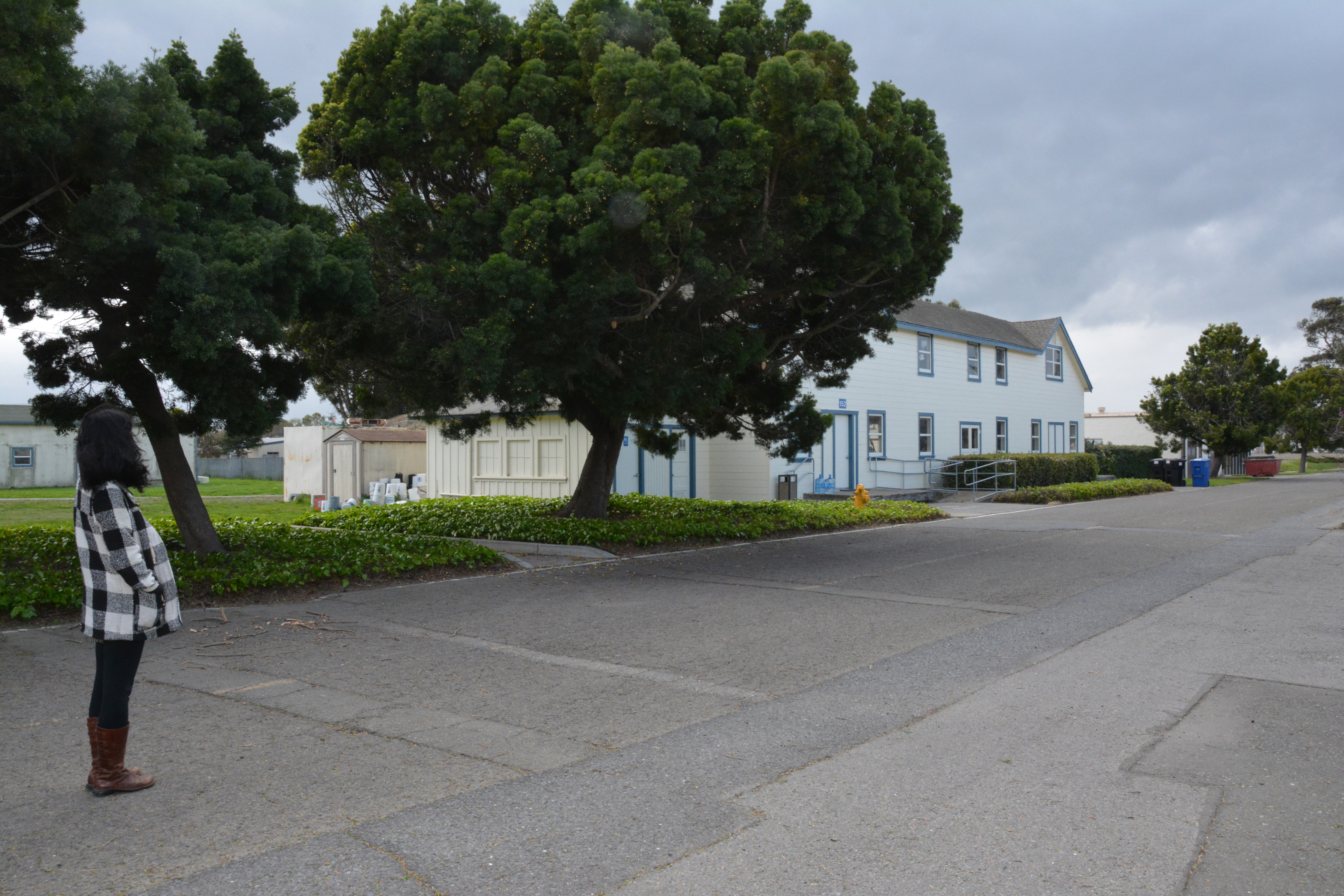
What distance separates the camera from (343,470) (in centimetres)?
2872

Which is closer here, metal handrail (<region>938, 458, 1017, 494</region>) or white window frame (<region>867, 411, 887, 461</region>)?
white window frame (<region>867, 411, 887, 461</region>)

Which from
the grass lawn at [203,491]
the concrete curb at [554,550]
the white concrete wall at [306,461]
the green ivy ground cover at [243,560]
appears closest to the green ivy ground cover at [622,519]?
the concrete curb at [554,550]

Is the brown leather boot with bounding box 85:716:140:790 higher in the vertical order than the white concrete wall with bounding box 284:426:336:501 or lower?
lower

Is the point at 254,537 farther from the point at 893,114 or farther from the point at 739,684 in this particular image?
the point at 893,114

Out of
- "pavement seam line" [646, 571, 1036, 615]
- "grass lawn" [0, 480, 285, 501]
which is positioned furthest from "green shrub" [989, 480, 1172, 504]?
"grass lawn" [0, 480, 285, 501]

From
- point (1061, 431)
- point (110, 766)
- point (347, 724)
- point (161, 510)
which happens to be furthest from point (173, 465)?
point (1061, 431)

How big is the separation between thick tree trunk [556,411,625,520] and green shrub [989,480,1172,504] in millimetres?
13437

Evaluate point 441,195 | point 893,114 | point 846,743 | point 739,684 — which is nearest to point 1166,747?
point 846,743

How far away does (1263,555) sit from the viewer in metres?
13.7

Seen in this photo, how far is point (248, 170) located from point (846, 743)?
916 cm

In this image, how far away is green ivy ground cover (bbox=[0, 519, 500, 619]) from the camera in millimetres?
9008

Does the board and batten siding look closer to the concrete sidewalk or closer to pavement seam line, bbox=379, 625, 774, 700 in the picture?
pavement seam line, bbox=379, 625, 774, 700

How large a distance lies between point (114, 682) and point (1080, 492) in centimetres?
2678

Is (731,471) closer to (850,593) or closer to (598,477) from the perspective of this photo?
(598,477)
